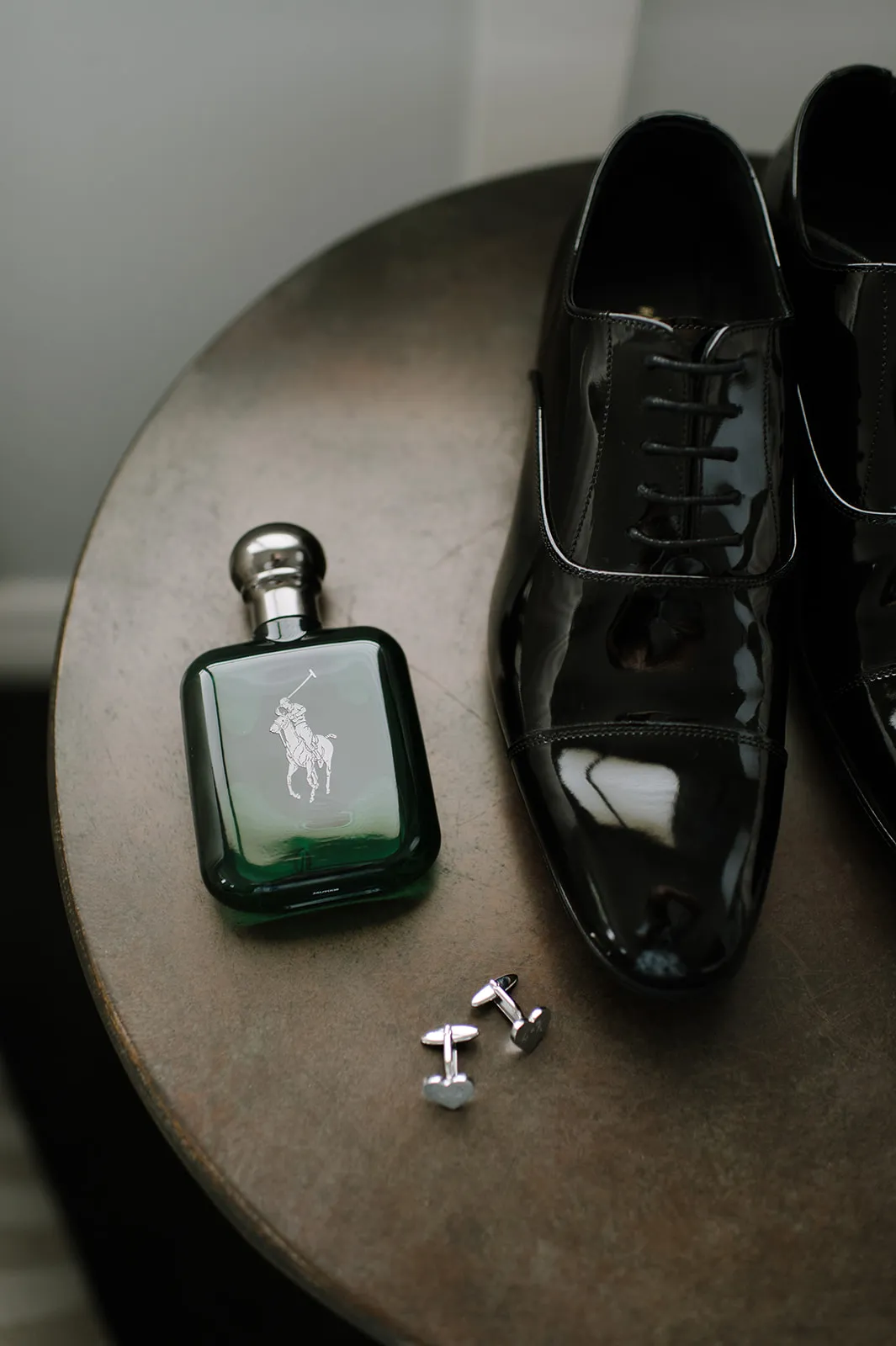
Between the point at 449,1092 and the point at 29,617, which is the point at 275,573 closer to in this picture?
the point at 449,1092

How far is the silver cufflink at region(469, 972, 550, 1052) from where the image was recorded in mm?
396

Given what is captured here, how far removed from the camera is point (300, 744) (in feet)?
1.42

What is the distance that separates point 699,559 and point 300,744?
0.18 meters

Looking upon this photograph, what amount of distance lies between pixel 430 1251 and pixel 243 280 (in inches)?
26.6

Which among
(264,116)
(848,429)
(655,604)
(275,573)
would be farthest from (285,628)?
(264,116)

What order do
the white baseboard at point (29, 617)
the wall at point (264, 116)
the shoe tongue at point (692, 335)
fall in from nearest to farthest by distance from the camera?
the shoe tongue at point (692, 335)
the wall at point (264, 116)
the white baseboard at point (29, 617)

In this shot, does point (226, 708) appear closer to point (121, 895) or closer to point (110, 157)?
point (121, 895)

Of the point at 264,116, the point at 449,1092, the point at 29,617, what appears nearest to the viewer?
the point at 449,1092

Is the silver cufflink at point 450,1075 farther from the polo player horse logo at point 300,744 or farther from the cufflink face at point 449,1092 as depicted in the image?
the polo player horse logo at point 300,744

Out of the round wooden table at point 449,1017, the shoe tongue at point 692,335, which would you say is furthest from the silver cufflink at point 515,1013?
the shoe tongue at point 692,335

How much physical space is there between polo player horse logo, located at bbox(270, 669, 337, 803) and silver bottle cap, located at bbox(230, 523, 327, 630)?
5 centimetres

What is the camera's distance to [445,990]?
413 millimetres

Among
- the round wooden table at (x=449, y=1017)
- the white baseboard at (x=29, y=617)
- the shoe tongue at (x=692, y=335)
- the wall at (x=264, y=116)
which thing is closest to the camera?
the round wooden table at (x=449, y=1017)

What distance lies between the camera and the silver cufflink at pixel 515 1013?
0.40m
